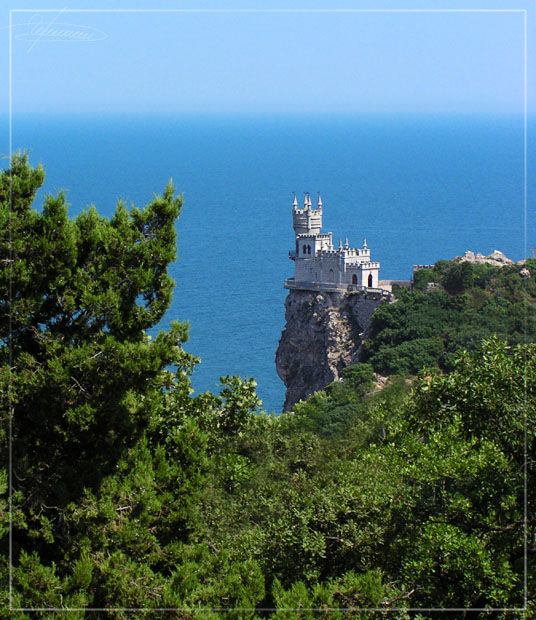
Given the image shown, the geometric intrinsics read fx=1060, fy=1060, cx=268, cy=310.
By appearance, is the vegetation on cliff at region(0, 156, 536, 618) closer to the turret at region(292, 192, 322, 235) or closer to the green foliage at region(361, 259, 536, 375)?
the green foliage at region(361, 259, 536, 375)

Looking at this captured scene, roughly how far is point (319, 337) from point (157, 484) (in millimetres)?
42869

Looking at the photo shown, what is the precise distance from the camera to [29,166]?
1171 cm

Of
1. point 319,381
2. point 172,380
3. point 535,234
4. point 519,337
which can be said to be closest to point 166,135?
point 535,234

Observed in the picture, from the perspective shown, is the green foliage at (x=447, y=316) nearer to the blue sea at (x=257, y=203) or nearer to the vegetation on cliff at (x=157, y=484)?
the blue sea at (x=257, y=203)

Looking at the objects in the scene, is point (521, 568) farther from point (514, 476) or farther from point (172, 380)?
point (172, 380)

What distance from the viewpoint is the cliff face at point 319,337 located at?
176 feet

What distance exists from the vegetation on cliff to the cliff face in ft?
135

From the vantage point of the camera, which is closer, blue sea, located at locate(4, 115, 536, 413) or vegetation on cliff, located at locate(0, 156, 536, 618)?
vegetation on cliff, located at locate(0, 156, 536, 618)

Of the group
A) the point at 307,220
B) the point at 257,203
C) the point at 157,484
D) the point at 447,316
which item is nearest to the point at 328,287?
the point at 307,220

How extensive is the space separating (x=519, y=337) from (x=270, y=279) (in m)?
35.0

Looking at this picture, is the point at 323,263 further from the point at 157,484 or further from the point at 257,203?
the point at 257,203

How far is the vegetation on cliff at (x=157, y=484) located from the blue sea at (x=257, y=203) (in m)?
15.6

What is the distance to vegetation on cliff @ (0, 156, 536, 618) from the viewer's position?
11.0 metres

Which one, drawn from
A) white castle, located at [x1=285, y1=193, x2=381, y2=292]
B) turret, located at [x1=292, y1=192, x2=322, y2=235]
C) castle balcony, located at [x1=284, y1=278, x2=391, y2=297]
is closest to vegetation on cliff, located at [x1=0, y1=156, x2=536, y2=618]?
castle balcony, located at [x1=284, y1=278, x2=391, y2=297]
